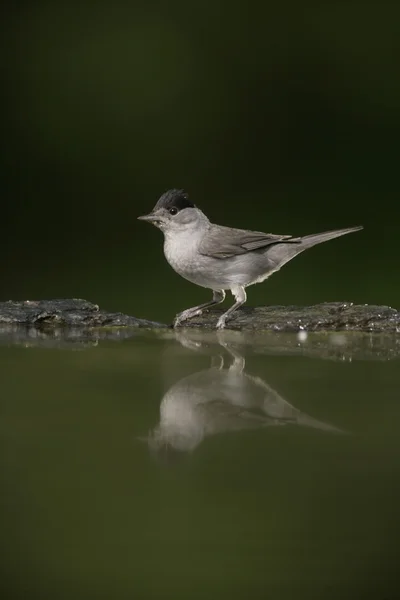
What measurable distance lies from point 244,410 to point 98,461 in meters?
0.67

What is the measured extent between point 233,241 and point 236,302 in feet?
1.03

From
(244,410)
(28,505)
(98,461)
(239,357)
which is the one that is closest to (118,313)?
(239,357)

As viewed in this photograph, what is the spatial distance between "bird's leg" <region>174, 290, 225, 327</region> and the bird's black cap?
522mm

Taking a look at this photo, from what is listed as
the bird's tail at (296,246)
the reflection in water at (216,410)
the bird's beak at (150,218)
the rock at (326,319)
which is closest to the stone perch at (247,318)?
the rock at (326,319)

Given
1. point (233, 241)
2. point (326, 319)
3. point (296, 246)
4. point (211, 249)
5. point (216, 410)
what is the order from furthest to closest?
point (296, 246)
point (233, 241)
point (211, 249)
point (326, 319)
point (216, 410)

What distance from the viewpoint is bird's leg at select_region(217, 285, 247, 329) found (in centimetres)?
476

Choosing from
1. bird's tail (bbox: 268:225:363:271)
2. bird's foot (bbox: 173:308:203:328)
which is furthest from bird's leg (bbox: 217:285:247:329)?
bird's tail (bbox: 268:225:363:271)

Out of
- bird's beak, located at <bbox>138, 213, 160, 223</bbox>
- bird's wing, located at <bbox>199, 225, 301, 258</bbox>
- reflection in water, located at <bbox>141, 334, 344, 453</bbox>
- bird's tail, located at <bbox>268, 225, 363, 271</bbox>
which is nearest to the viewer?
reflection in water, located at <bbox>141, 334, 344, 453</bbox>

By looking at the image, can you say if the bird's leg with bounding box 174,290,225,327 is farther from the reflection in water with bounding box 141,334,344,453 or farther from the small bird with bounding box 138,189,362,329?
the reflection in water with bounding box 141,334,344,453

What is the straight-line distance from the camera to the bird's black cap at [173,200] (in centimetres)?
467

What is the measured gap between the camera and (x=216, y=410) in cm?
312

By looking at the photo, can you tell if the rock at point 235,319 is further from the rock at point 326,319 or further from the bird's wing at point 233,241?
the bird's wing at point 233,241

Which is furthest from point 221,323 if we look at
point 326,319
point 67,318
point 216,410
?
point 216,410

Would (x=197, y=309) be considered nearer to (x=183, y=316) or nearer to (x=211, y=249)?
(x=183, y=316)
